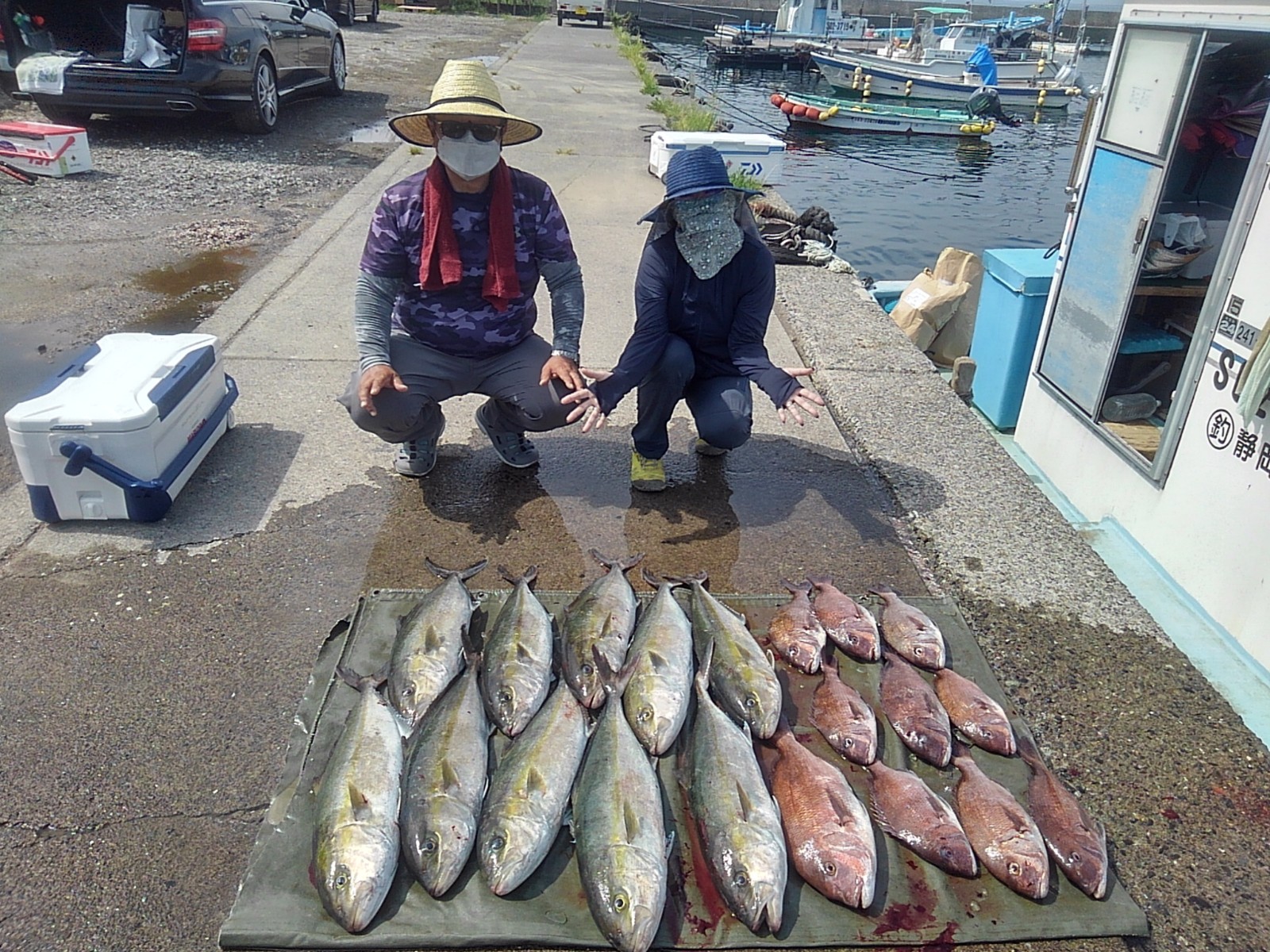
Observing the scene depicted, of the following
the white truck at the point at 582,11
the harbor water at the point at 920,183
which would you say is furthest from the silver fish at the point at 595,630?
the white truck at the point at 582,11

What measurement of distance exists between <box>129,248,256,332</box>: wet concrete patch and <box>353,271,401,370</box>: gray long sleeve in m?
2.72

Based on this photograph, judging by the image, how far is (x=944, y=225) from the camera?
58.1 feet

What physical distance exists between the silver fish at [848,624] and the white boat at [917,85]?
32.7m

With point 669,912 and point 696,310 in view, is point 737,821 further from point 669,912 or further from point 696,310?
point 696,310

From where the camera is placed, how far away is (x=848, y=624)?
9.59 ft

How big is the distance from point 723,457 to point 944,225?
15.5 meters

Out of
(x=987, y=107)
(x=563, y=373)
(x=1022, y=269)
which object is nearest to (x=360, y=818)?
(x=563, y=373)

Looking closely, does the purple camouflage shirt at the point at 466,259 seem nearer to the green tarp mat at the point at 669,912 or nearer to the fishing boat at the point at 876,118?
the green tarp mat at the point at 669,912

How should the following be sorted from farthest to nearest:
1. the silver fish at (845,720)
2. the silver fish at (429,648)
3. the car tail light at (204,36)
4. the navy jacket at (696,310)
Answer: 1. the car tail light at (204,36)
2. the navy jacket at (696,310)
3. the silver fish at (429,648)
4. the silver fish at (845,720)

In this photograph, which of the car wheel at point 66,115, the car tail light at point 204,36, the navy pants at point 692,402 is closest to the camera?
the navy pants at point 692,402

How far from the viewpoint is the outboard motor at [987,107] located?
28.2m

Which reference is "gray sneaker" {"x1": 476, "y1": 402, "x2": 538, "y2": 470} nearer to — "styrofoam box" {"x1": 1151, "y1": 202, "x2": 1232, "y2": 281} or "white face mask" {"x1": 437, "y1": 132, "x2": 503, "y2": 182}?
"white face mask" {"x1": 437, "y1": 132, "x2": 503, "y2": 182}

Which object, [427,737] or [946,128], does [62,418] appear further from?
[946,128]

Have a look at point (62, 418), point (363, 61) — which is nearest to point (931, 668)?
point (62, 418)
